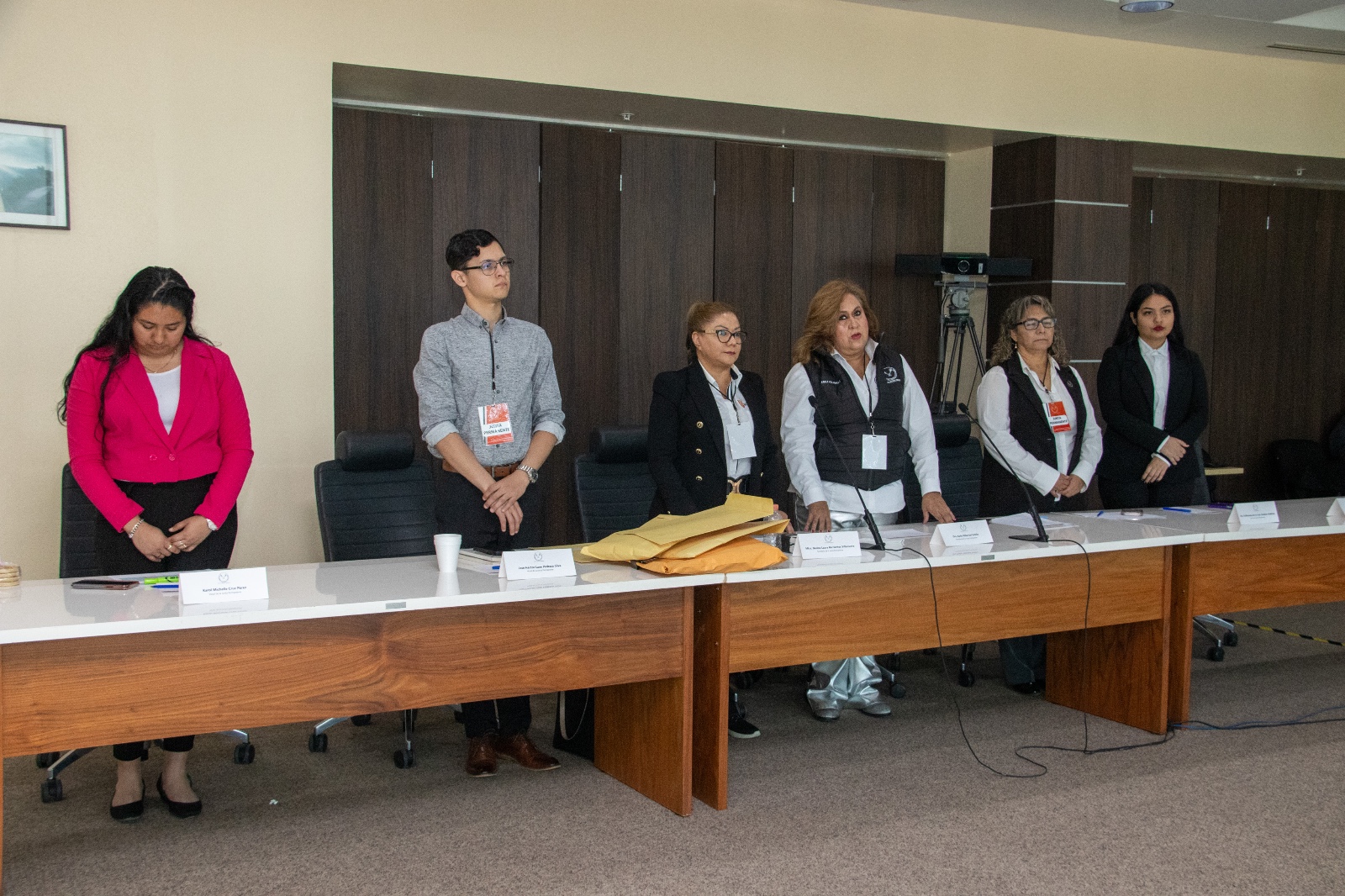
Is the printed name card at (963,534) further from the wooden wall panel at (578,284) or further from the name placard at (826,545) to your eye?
the wooden wall panel at (578,284)

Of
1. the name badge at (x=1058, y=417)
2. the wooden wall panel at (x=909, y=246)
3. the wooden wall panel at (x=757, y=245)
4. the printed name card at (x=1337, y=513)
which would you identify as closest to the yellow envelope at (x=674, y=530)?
the name badge at (x=1058, y=417)

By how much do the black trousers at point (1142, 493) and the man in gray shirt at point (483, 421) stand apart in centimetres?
233

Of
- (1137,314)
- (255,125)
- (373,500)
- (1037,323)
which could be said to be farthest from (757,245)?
(373,500)

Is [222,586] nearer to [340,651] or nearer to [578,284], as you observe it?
[340,651]

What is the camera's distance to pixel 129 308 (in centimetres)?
296

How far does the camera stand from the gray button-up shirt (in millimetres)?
3299

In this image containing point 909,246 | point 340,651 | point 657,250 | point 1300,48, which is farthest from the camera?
point 909,246

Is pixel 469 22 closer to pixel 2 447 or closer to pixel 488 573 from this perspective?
pixel 2 447

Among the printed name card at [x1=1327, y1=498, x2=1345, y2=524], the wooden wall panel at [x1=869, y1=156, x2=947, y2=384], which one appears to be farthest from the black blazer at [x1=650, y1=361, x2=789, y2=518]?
the wooden wall panel at [x1=869, y1=156, x2=947, y2=384]

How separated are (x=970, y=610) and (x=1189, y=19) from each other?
3984mm

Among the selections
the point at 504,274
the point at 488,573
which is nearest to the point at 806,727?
the point at 488,573

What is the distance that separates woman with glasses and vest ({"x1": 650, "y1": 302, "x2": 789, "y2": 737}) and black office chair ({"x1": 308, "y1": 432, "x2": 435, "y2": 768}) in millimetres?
866

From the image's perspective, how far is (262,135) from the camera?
4645 millimetres

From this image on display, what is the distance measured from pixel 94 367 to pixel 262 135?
1.97 meters
